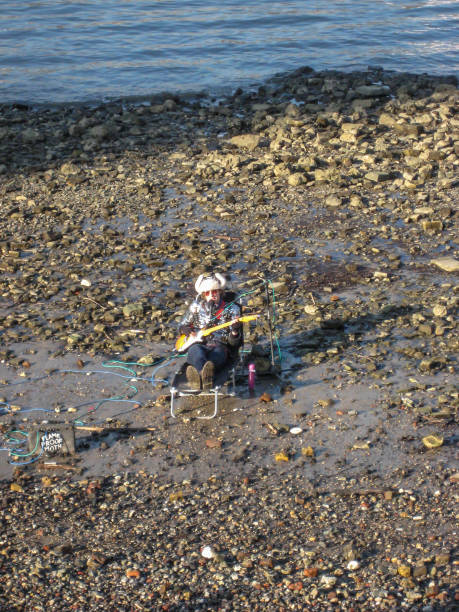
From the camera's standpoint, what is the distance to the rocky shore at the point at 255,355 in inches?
294

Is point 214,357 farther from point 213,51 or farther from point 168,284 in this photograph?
point 213,51

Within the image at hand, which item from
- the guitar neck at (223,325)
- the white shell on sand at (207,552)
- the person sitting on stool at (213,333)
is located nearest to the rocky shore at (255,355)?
the white shell on sand at (207,552)

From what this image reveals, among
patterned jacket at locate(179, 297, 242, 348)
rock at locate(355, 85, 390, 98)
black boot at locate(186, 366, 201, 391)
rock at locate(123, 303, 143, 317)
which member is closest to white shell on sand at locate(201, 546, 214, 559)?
black boot at locate(186, 366, 201, 391)

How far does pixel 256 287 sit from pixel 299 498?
15.2ft

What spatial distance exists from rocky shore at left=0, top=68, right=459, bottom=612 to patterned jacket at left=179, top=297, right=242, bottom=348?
69cm

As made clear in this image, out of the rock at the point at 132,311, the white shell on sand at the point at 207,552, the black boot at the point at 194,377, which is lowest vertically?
the white shell on sand at the point at 207,552

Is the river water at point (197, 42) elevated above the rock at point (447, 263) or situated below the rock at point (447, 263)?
above

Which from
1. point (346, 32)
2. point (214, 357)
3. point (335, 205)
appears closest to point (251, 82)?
point (346, 32)

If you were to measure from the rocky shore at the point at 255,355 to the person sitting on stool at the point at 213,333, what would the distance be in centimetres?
53

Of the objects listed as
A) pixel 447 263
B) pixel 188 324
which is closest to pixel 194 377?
pixel 188 324

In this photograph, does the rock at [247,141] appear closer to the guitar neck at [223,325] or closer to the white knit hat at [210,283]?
the white knit hat at [210,283]

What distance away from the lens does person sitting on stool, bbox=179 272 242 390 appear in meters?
9.72

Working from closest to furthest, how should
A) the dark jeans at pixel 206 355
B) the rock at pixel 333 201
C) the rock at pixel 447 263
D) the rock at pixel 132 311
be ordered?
1. the dark jeans at pixel 206 355
2. the rock at pixel 132 311
3. the rock at pixel 447 263
4. the rock at pixel 333 201

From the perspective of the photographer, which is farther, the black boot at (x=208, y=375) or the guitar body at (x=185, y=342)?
the guitar body at (x=185, y=342)
